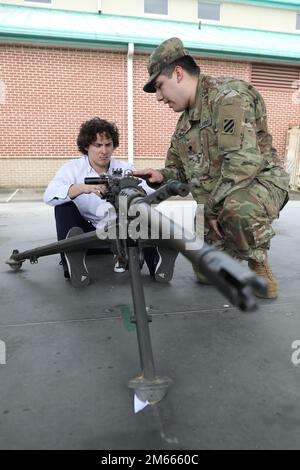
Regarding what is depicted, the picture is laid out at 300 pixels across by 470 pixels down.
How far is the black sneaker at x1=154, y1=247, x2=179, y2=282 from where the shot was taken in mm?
2338

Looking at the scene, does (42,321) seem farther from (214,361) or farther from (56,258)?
(56,258)

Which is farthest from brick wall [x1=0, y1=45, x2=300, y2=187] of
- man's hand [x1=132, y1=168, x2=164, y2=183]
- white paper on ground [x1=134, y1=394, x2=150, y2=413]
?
white paper on ground [x1=134, y1=394, x2=150, y2=413]

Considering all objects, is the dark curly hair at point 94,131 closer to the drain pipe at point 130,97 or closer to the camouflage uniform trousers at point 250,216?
the camouflage uniform trousers at point 250,216

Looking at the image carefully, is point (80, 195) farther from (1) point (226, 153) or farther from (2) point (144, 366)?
(2) point (144, 366)

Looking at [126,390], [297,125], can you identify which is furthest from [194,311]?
[297,125]

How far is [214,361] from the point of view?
→ 1472mm

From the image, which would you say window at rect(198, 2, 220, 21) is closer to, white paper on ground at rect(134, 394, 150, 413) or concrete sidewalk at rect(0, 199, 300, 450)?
concrete sidewalk at rect(0, 199, 300, 450)

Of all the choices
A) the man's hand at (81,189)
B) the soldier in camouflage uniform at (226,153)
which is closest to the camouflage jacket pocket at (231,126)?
the soldier in camouflage uniform at (226,153)

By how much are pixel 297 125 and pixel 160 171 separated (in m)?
7.40

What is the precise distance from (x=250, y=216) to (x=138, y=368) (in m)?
0.93

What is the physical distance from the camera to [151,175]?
88.4 inches

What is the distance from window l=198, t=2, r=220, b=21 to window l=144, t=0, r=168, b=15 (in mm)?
947

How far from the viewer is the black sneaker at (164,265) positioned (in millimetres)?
2338

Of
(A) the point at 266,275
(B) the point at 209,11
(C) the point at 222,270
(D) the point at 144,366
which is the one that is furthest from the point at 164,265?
(B) the point at 209,11
